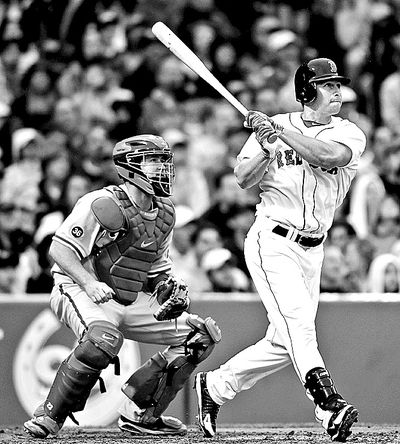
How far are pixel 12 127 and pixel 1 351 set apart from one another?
9.69 ft

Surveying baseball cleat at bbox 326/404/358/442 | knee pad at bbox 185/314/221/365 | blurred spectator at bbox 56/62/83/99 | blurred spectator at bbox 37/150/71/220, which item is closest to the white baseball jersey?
knee pad at bbox 185/314/221/365

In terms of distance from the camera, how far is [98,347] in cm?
609

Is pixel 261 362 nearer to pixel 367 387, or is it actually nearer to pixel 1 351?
pixel 367 387

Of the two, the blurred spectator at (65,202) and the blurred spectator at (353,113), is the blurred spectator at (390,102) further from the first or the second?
the blurred spectator at (65,202)

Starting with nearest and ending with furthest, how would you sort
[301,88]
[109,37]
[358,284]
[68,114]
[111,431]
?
1. [301,88]
2. [111,431]
3. [358,284]
4. [68,114]
5. [109,37]

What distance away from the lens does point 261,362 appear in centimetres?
631

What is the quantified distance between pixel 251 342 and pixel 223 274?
0.77 metres

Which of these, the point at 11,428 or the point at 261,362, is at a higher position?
the point at 261,362

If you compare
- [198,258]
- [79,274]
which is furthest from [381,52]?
Result: [79,274]

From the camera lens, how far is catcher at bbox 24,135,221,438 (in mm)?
6180

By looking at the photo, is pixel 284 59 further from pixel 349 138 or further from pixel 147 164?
pixel 349 138

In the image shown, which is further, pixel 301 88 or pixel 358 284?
pixel 358 284

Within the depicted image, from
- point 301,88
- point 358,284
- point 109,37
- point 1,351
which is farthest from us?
point 109,37

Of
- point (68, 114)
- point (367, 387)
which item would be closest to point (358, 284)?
point (367, 387)
